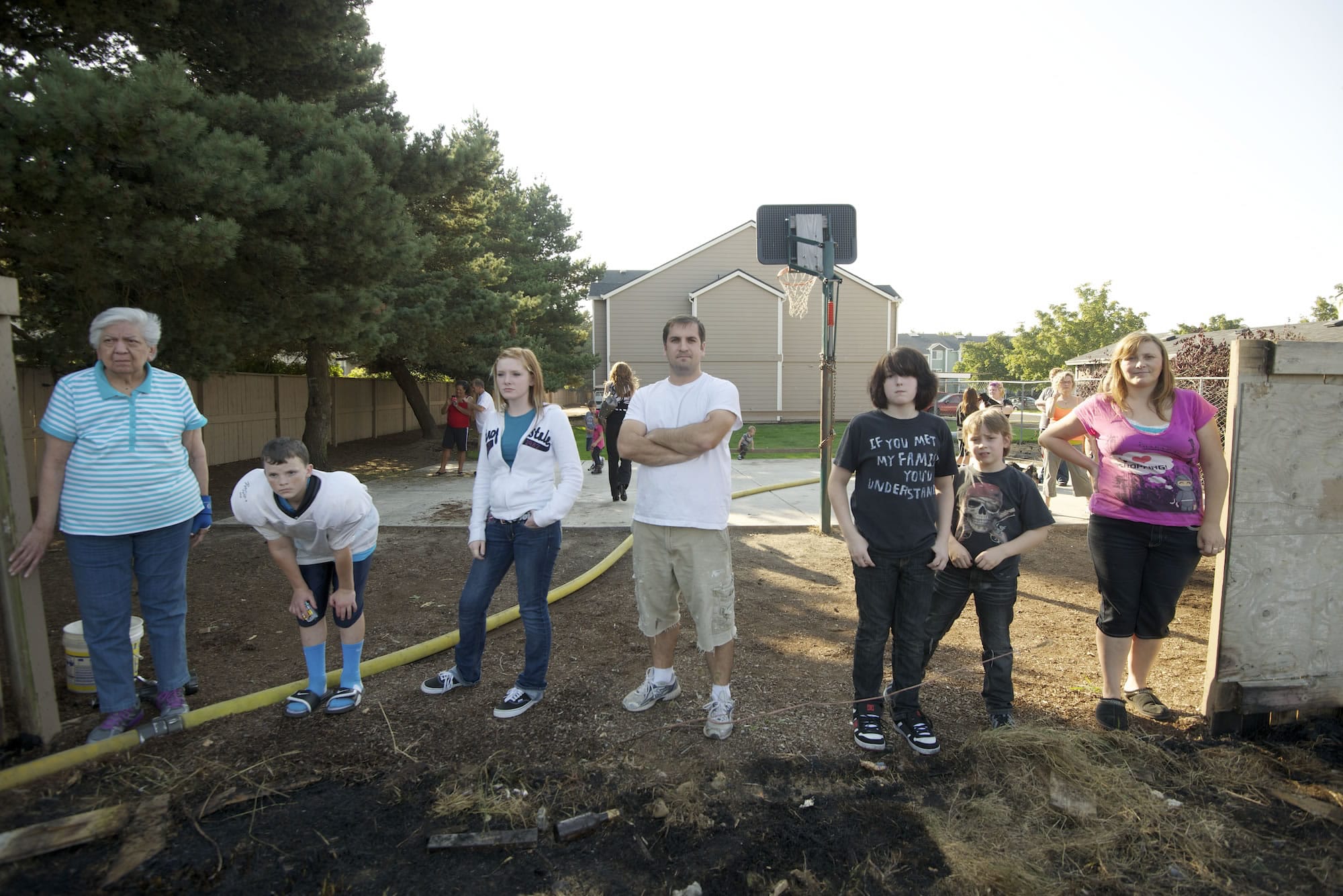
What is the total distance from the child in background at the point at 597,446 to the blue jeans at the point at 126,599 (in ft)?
29.0

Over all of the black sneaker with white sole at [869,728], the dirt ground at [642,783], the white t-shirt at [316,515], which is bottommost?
the dirt ground at [642,783]

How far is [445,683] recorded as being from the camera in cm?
371

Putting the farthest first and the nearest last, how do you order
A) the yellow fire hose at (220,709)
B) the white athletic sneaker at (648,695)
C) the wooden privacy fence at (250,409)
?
1. the wooden privacy fence at (250,409)
2. the white athletic sneaker at (648,695)
3. the yellow fire hose at (220,709)

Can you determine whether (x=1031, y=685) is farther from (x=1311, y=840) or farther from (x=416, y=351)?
(x=416, y=351)

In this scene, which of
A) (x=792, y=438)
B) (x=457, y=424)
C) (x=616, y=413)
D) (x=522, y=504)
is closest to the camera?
(x=522, y=504)

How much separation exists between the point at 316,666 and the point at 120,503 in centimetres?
111

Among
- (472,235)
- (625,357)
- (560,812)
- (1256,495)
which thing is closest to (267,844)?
(560,812)

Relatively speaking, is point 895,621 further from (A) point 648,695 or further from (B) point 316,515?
(B) point 316,515

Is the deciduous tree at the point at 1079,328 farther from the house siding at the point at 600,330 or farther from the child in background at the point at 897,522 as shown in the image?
the child in background at the point at 897,522

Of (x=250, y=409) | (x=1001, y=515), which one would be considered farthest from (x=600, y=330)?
(x=1001, y=515)

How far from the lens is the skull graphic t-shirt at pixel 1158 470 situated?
319 cm

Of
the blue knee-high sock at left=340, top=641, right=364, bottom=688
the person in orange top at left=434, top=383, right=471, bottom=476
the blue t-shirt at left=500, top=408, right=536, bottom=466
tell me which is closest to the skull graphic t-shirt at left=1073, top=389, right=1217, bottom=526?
the blue t-shirt at left=500, top=408, right=536, bottom=466

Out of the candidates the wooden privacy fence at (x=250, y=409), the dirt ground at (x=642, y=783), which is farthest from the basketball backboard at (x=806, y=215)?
the wooden privacy fence at (x=250, y=409)

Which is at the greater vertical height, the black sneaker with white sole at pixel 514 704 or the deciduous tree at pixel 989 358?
the deciduous tree at pixel 989 358
